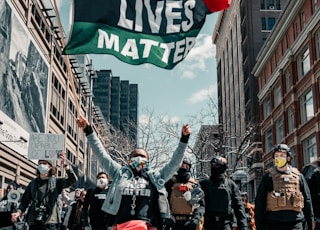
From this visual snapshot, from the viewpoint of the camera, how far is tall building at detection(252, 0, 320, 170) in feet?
123

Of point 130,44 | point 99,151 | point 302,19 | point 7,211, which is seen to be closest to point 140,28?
point 130,44

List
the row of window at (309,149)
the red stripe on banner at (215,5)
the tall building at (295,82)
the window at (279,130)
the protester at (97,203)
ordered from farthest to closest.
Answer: the window at (279,130) → the row of window at (309,149) → the tall building at (295,82) → the protester at (97,203) → the red stripe on banner at (215,5)

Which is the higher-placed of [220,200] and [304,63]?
[304,63]

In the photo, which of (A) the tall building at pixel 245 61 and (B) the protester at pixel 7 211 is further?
(A) the tall building at pixel 245 61

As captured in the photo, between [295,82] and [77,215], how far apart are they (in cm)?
3256

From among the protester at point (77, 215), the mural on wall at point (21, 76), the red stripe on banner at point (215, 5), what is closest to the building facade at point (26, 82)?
the mural on wall at point (21, 76)

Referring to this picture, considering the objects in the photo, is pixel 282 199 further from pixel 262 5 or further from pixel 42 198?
pixel 262 5

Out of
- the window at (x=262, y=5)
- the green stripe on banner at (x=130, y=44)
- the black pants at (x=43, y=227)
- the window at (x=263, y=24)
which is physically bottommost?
the black pants at (x=43, y=227)

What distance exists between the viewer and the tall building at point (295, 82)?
37.4 m

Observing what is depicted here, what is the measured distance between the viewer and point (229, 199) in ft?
29.6

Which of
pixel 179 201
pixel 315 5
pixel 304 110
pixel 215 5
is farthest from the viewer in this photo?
pixel 304 110

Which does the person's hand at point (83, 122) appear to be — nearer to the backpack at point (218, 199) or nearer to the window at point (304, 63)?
the backpack at point (218, 199)

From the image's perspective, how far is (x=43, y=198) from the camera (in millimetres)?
9305

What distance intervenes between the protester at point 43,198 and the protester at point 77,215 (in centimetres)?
425
